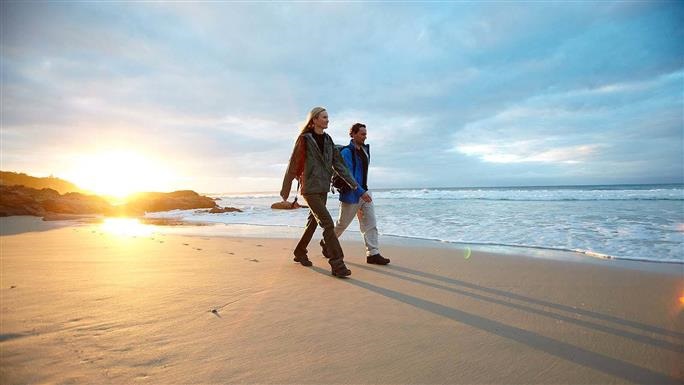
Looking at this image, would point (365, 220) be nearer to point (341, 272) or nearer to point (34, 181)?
point (341, 272)

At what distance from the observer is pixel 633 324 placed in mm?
2449

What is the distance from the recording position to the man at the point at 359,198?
491 centimetres

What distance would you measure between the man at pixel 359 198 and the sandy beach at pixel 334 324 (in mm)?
615

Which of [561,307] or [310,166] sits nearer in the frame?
[561,307]

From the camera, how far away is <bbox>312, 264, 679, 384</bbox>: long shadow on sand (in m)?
1.76

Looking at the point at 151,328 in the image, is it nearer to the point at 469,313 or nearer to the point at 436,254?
the point at 469,313

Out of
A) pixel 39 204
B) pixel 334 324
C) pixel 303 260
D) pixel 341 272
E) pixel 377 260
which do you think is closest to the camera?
pixel 334 324

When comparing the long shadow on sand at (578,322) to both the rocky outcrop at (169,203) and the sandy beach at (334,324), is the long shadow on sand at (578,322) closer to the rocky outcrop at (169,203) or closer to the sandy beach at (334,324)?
the sandy beach at (334,324)

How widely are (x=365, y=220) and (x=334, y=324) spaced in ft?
8.80

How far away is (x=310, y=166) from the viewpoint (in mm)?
4359

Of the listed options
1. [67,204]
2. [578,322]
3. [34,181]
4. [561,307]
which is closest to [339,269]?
[561,307]

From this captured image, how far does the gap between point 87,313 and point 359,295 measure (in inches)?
85.6

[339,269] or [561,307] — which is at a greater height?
[339,269]

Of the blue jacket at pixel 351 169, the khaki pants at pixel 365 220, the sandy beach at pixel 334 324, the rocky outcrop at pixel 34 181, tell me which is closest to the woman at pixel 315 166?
the blue jacket at pixel 351 169
